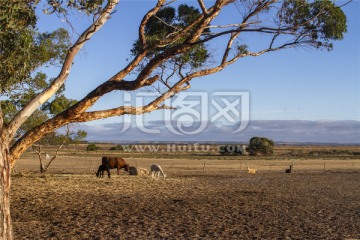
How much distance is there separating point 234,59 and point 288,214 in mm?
4584

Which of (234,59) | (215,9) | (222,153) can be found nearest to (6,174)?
(215,9)

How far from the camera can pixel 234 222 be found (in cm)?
1337

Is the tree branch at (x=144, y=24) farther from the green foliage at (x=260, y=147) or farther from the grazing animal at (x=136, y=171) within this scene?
the green foliage at (x=260, y=147)

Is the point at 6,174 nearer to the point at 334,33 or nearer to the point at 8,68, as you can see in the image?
the point at 8,68

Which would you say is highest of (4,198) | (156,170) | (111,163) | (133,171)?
(4,198)

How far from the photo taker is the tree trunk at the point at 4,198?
8.23m

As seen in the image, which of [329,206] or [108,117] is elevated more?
[108,117]

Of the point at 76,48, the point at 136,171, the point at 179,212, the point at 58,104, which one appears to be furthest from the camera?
the point at 58,104

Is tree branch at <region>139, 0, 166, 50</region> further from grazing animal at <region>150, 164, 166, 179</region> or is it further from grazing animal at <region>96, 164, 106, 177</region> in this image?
grazing animal at <region>150, 164, 166, 179</region>

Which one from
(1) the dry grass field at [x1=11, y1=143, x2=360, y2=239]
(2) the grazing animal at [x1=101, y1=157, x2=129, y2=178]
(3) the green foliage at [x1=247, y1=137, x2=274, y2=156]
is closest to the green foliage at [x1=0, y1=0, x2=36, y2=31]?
(1) the dry grass field at [x1=11, y1=143, x2=360, y2=239]

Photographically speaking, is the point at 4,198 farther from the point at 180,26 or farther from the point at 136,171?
the point at 136,171

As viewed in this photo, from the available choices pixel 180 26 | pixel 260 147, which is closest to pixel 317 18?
pixel 180 26

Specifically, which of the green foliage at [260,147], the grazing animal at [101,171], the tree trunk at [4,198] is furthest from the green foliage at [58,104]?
the green foliage at [260,147]

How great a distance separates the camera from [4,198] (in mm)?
8344
